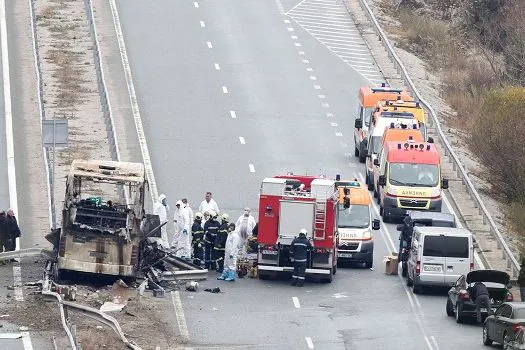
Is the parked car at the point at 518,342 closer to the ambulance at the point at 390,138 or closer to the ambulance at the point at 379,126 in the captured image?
the ambulance at the point at 390,138

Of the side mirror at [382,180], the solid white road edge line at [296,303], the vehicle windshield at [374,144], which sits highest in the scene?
the vehicle windshield at [374,144]

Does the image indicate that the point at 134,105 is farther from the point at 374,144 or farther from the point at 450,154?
the point at 450,154

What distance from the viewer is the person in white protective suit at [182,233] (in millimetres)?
42000

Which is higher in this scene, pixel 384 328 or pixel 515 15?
pixel 515 15

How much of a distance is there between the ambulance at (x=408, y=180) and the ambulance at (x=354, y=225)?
269 centimetres

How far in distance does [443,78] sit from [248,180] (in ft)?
68.4

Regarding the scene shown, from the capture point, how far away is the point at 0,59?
61469mm

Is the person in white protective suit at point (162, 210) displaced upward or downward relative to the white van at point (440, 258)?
upward

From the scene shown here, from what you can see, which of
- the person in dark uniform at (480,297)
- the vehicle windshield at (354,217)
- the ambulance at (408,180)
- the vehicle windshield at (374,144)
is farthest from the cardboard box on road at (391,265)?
the vehicle windshield at (374,144)

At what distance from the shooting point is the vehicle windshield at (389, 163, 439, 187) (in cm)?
4825

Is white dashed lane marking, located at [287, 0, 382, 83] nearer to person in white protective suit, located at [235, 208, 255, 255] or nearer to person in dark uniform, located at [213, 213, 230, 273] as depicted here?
person in white protective suit, located at [235, 208, 255, 255]

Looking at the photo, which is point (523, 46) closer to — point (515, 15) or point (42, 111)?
point (515, 15)

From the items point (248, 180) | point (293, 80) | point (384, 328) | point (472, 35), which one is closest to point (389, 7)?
point (472, 35)

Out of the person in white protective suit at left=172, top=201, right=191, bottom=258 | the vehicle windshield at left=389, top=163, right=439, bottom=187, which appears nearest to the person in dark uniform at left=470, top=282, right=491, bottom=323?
the person in white protective suit at left=172, top=201, right=191, bottom=258
